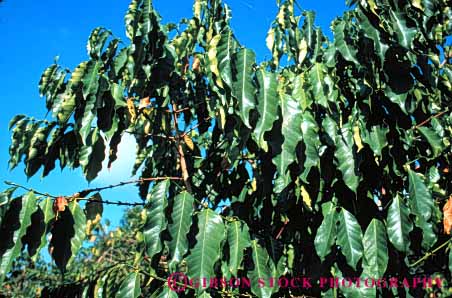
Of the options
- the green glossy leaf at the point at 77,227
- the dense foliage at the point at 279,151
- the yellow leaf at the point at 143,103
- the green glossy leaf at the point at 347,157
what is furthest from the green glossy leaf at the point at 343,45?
the green glossy leaf at the point at 77,227

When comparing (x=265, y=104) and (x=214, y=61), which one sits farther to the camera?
(x=214, y=61)

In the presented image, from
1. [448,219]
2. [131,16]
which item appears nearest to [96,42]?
[131,16]

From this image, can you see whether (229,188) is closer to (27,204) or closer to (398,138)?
(398,138)

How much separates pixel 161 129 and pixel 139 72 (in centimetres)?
46

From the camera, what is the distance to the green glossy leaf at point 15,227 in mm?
1765

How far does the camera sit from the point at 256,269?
2.01 m

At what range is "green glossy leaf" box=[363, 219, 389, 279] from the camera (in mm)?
1965

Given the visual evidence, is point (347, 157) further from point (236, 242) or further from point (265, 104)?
point (236, 242)

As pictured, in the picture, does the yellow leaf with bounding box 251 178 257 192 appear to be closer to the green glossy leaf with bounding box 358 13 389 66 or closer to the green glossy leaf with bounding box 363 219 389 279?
the green glossy leaf with bounding box 363 219 389 279

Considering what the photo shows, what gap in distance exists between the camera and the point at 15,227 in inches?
70.7

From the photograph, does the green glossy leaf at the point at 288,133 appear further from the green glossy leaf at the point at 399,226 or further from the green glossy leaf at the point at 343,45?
the green glossy leaf at the point at 399,226

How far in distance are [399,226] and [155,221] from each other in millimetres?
1024

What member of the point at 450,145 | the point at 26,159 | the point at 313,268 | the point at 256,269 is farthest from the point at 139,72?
the point at 450,145

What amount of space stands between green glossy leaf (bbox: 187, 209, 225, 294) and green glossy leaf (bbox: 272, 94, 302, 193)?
1.07 feet
